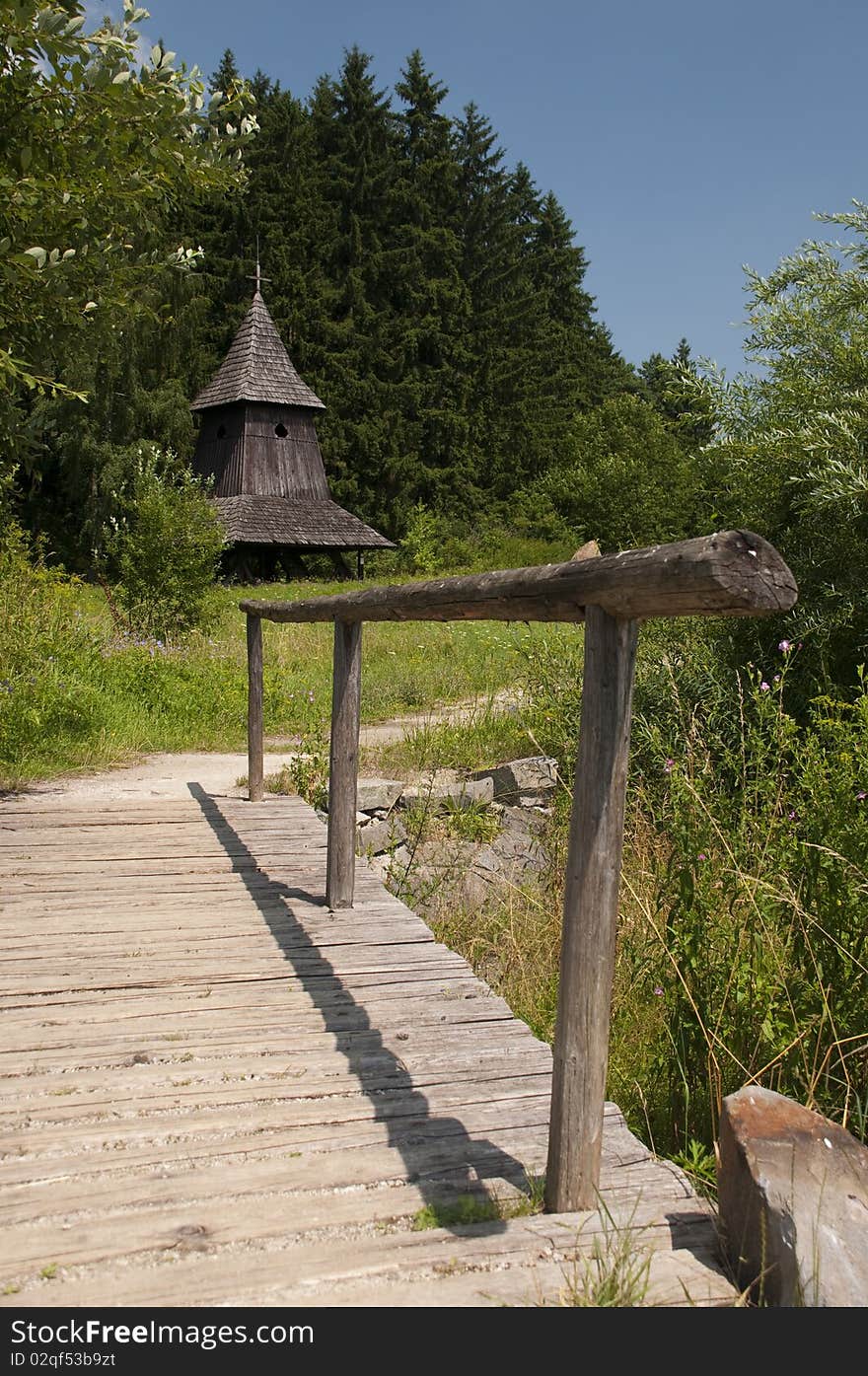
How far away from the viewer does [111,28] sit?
508cm

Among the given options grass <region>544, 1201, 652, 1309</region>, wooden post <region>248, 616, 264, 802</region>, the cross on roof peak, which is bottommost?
grass <region>544, 1201, 652, 1309</region>

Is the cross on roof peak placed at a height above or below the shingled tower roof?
above

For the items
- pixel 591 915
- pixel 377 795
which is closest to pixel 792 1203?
pixel 591 915

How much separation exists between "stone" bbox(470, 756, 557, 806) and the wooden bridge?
3.70 m

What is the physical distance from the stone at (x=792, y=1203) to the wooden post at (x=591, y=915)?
30cm

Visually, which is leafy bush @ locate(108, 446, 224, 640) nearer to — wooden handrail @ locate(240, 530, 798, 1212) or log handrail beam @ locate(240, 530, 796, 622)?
log handrail beam @ locate(240, 530, 796, 622)

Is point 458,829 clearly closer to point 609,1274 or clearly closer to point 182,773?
point 182,773

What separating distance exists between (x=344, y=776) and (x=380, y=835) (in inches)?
105

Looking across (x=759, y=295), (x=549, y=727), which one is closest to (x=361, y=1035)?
(x=549, y=727)

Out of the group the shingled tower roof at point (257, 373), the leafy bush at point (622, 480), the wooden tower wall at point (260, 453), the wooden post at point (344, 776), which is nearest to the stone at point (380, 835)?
the wooden post at point (344, 776)

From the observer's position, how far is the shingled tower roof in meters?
31.8

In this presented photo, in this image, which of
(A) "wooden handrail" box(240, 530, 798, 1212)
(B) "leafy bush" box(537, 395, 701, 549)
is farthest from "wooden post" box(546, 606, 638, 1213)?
(B) "leafy bush" box(537, 395, 701, 549)

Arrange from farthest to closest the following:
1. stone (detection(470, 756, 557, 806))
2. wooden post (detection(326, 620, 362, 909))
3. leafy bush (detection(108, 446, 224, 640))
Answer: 1. leafy bush (detection(108, 446, 224, 640))
2. stone (detection(470, 756, 557, 806))
3. wooden post (detection(326, 620, 362, 909))

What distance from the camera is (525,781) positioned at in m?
8.16
